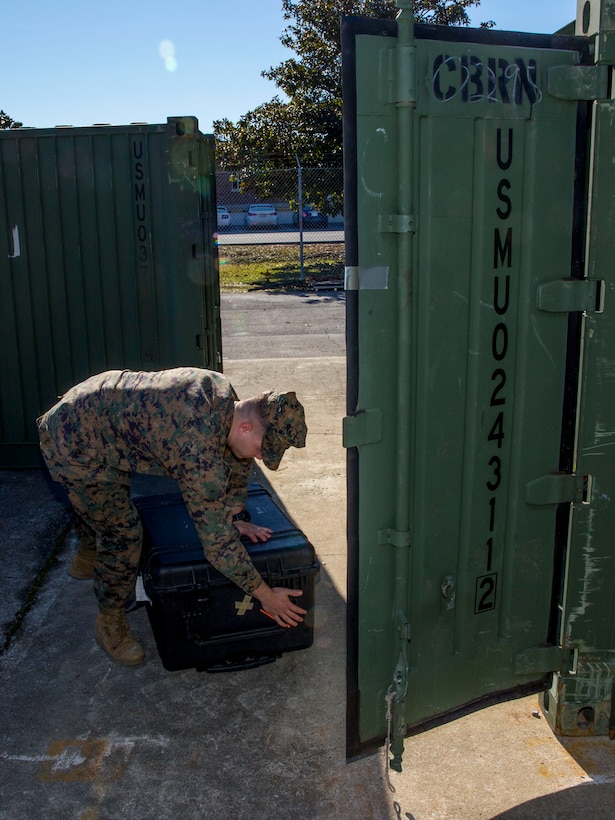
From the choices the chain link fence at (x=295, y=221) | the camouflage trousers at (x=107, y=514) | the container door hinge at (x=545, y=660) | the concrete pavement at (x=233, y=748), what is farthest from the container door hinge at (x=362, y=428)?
the chain link fence at (x=295, y=221)

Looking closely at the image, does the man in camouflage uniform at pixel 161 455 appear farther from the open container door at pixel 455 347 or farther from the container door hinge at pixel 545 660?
the container door hinge at pixel 545 660

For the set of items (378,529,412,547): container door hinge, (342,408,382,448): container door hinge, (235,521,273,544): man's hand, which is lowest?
(235,521,273,544): man's hand

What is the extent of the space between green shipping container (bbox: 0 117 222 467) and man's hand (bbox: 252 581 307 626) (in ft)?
10.3

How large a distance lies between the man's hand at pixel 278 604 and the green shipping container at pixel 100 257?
3130mm

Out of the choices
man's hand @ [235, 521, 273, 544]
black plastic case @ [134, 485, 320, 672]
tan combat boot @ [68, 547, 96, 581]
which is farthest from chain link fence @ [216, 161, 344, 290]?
black plastic case @ [134, 485, 320, 672]

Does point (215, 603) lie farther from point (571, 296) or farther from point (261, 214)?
point (261, 214)

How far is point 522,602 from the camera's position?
310cm

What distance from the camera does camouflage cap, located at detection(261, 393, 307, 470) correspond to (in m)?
3.15

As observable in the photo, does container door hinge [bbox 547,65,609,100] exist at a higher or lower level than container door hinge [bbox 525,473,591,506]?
higher

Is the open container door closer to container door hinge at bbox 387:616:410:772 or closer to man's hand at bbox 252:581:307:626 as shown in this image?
container door hinge at bbox 387:616:410:772

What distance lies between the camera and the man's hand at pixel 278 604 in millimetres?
3266

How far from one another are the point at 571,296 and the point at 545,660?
149 centimetres

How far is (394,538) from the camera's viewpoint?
2715 mm

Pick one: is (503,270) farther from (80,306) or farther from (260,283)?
(260,283)
